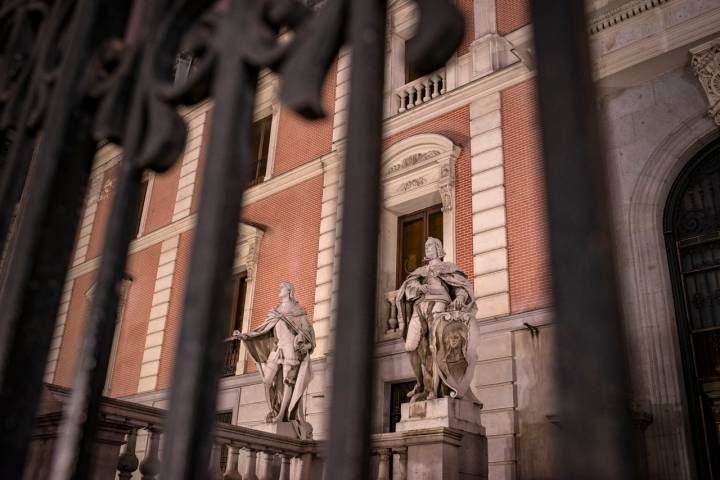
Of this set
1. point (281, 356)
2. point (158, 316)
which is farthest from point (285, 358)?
point (158, 316)

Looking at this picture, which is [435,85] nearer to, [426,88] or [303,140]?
[426,88]

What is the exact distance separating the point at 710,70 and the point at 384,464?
679 centimetres

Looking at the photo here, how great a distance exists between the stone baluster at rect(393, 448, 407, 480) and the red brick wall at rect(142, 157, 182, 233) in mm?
11178

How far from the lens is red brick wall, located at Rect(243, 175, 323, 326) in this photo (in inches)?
510

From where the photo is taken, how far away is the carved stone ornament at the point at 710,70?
29.2 feet

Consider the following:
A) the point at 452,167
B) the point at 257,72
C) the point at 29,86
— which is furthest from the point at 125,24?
the point at 452,167

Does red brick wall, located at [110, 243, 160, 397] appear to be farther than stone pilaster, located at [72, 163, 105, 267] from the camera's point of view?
No

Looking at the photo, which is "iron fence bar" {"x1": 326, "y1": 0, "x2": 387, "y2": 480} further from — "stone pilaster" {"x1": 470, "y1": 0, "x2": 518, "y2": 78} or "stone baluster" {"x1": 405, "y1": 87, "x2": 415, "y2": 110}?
"stone baluster" {"x1": 405, "y1": 87, "x2": 415, "y2": 110}

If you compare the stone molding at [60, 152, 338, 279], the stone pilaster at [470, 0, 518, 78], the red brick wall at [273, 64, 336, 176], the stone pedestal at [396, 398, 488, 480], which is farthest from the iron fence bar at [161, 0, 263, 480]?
the red brick wall at [273, 64, 336, 176]

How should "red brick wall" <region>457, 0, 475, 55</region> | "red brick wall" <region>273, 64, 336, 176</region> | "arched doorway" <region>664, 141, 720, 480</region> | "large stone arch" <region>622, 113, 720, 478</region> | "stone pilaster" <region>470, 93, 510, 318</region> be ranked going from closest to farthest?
"large stone arch" <region>622, 113, 720, 478</region>
"arched doorway" <region>664, 141, 720, 480</region>
"stone pilaster" <region>470, 93, 510, 318</region>
"red brick wall" <region>457, 0, 475, 55</region>
"red brick wall" <region>273, 64, 336, 176</region>

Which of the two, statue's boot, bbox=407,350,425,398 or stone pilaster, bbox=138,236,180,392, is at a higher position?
stone pilaster, bbox=138,236,180,392

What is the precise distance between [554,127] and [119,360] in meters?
16.2

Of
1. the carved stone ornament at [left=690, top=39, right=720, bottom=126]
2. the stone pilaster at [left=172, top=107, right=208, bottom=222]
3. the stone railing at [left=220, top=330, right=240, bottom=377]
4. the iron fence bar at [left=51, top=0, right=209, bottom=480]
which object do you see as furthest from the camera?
the stone pilaster at [left=172, top=107, right=208, bottom=222]

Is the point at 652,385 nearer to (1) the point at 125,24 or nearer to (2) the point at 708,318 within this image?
(2) the point at 708,318
